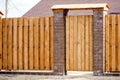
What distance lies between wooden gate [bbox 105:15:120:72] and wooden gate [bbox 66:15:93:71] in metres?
0.62

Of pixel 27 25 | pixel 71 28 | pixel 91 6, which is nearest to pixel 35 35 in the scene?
pixel 27 25

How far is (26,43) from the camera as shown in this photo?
49.6 ft

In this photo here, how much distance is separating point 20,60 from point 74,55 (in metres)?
2.15

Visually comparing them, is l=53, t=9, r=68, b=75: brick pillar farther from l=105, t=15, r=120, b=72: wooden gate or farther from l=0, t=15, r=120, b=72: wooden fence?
l=105, t=15, r=120, b=72: wooden gate

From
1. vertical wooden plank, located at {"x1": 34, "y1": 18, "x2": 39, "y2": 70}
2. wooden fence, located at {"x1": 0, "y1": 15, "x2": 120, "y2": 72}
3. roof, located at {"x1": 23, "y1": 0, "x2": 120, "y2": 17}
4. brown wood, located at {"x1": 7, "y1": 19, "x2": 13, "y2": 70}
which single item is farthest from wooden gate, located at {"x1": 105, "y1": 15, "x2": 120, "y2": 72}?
roof, located at {"x1": 23, "y1": 0, "x2": 120, "y2": 17}

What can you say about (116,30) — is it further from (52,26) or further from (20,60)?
(20,60)

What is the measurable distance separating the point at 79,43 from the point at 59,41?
2.47 ft

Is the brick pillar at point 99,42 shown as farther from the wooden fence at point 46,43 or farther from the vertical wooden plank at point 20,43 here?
the vertical wooden plank at point 20,43

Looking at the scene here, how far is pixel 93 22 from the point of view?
47.3 feet

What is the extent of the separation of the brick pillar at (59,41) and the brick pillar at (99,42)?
117 cm

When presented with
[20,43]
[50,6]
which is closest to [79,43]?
[20,43]

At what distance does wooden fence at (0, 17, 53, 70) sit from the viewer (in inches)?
585

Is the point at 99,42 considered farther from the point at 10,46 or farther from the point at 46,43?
the point at 10,46

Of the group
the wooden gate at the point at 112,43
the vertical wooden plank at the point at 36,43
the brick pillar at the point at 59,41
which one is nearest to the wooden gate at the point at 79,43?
the brick pillar at the point at 59,41
